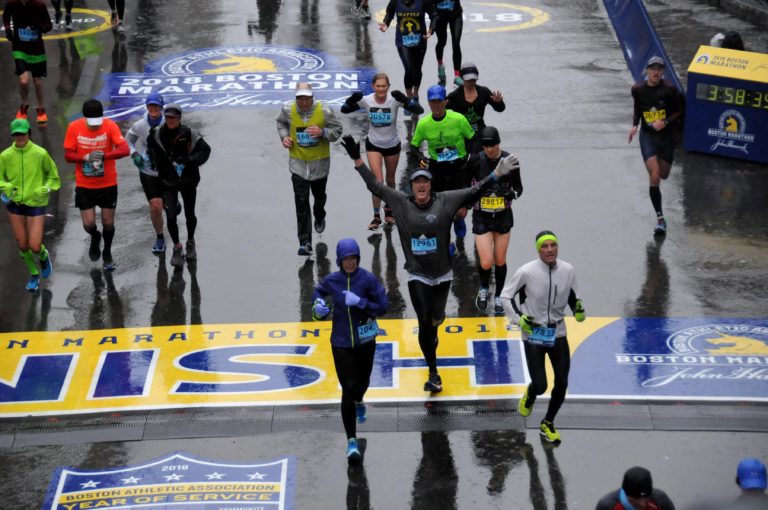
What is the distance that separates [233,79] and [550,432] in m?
11.1

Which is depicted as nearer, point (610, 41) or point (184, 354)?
point (184, 354)

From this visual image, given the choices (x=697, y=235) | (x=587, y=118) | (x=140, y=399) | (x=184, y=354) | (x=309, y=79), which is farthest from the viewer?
(x=309, y=79)

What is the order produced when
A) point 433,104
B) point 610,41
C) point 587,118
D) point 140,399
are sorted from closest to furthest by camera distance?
point 140,399 → point 433,104 → point 587,118 → point 610,41

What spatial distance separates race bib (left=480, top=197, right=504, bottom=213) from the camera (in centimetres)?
1198

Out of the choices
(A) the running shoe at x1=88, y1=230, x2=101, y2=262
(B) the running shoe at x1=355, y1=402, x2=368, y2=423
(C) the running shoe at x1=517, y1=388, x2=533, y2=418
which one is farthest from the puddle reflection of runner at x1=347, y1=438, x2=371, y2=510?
(A) the running shoe at x1=88, y1=230, x2=101, y2=262

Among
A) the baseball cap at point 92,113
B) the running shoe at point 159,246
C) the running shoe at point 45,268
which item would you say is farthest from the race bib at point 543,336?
the running shoe at point 45,268

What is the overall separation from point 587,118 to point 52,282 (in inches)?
320

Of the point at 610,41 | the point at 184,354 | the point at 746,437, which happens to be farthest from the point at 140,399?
the point at 610,41

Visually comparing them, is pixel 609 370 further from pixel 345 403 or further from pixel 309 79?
pixel 309 79

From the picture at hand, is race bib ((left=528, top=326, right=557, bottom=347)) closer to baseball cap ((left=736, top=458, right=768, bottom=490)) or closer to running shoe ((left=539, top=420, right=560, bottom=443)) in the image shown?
running shoe ((left=539, top=420, right=560, bottom=443))

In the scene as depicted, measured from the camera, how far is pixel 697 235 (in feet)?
46.1

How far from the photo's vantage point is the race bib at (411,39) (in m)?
17.1

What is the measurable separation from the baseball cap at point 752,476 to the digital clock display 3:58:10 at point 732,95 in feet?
31.9

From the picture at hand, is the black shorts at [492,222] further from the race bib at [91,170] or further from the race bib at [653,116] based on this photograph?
the race bib at [91,170]
